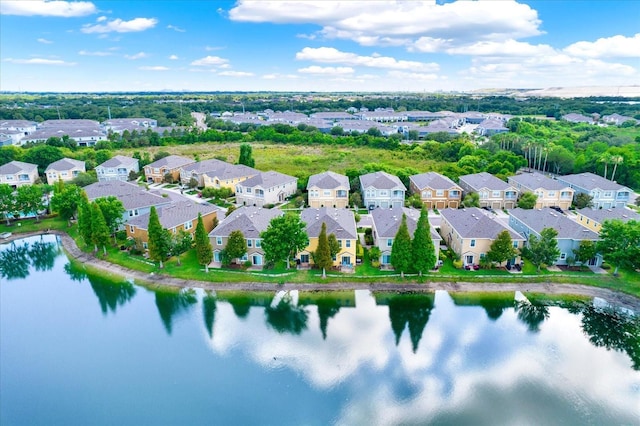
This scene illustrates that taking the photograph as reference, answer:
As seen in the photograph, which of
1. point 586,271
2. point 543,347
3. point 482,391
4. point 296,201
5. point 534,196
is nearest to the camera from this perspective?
point 482,391

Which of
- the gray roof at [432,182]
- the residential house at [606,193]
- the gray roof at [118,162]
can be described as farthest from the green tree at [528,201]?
the gray roof at [118,162]

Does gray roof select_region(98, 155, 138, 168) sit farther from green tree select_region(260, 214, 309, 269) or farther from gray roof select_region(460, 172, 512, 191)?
gray roof select_region(460, 172, 512, 191)

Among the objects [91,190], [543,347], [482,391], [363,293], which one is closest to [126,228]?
[91,190]

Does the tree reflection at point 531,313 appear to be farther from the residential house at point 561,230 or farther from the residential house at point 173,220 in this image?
the residential house at point 173,220

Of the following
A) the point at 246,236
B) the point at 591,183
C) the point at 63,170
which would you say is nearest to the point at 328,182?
the point at 246,236

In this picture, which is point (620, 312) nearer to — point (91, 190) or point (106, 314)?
point (106, 314)

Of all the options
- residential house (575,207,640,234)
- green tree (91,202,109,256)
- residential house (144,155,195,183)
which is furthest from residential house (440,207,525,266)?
residential house (144,155,195,183)
